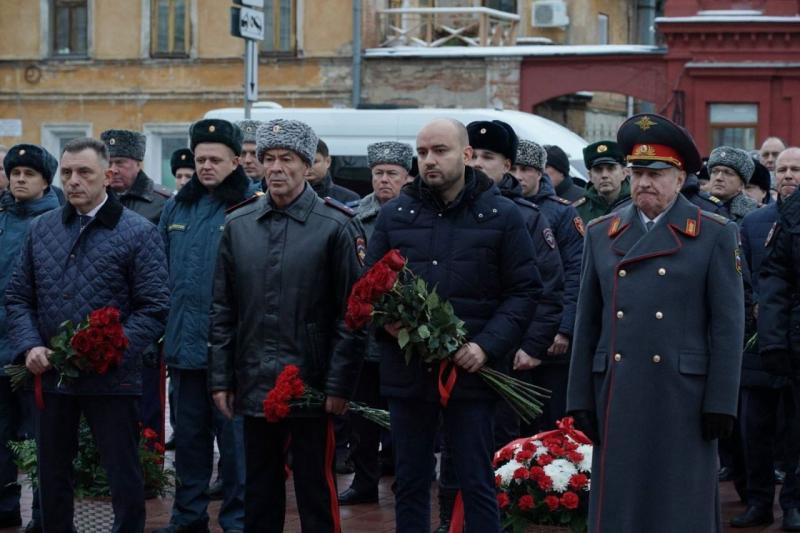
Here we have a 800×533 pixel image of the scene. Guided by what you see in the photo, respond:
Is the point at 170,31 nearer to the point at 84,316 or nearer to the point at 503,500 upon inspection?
the point at 84,316

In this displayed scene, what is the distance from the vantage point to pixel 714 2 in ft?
102

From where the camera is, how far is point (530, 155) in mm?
10836

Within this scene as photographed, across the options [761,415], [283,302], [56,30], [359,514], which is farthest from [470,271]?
[56,30]

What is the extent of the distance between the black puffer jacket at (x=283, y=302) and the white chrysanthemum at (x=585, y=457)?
1.38m

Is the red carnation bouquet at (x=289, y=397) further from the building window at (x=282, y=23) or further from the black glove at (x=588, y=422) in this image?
the building window at (x=282, y=23)

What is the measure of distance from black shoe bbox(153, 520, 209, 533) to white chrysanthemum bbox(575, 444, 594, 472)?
2.18 m

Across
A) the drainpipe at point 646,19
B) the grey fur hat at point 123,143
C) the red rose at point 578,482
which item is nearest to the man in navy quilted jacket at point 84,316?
the red rose at point 578,482

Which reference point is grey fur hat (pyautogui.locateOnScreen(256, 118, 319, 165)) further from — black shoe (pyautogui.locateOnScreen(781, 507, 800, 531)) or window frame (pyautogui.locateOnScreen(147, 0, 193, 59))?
window frame (pyautogui.locateOnScreen(147, 0, 193, 59))

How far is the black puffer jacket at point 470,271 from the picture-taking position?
7715 millimetres

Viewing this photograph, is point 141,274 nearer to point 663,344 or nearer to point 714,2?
point 663,344

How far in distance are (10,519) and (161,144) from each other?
80.4 feet

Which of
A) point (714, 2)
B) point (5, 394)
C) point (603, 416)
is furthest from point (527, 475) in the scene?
point (714, 2)

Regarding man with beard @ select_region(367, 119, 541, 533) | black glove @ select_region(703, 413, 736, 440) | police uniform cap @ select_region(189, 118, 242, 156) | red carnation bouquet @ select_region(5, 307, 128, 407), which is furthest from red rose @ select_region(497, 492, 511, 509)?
police uniform cap @ select_region(189, 118, 242, 156)

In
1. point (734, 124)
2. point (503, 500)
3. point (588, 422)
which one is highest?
point (734, 124)
